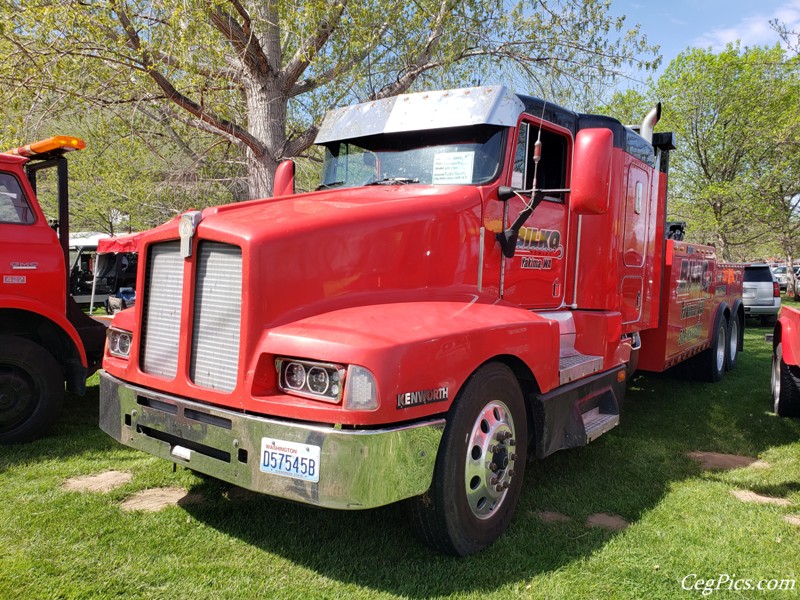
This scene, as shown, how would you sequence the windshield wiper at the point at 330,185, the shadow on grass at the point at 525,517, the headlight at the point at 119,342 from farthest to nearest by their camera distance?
the windshield wiper at the point at 330,185
the headlight at the point at 119,342
the shadow on grass at the point at 525,517

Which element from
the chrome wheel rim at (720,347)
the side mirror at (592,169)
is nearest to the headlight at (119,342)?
the side mirror at (592,169)

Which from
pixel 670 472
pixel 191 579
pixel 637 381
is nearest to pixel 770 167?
pixel 637 381

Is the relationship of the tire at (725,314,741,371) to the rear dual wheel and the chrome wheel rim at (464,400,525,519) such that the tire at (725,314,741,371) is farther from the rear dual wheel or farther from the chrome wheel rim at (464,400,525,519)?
the chrome wheel rim at (464,400,525,519)

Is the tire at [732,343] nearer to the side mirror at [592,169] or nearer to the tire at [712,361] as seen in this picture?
the tire at [712,361]

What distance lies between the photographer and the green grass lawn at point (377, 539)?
318 cm

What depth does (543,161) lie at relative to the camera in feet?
15.6

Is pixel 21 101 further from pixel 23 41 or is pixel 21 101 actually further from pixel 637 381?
pixel 637 381

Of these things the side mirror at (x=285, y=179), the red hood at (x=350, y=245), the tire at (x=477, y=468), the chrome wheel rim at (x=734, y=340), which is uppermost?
the side mirror at (x=285, y=179)

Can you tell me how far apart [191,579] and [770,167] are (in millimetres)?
27283

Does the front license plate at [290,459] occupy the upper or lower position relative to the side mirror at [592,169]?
lower

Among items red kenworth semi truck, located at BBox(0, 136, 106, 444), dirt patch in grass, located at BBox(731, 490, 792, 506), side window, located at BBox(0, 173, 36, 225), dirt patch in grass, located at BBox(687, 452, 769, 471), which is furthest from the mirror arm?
side window, located at BBox(0, 173, 36, 225)

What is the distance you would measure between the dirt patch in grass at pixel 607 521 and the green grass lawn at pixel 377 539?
70mm

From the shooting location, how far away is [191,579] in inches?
126

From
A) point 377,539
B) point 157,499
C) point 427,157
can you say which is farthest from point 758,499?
point 157,499
